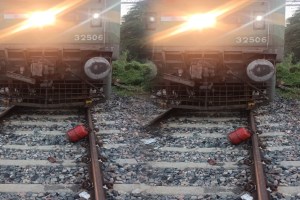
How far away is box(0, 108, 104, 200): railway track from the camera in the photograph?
4.10 meters

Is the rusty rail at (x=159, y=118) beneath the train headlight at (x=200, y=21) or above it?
beneath

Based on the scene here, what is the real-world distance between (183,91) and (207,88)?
50 cm

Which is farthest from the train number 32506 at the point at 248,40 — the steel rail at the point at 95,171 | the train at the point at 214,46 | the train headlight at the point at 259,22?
the steel rail at the point at 95,171

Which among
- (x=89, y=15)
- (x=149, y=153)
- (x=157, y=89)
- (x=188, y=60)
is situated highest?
(x=89, y=15)

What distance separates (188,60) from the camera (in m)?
7.38

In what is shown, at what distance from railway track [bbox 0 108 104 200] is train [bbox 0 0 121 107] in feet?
2.53

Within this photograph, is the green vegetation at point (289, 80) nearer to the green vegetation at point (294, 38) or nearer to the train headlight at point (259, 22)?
the train headlight at point (259, 22)

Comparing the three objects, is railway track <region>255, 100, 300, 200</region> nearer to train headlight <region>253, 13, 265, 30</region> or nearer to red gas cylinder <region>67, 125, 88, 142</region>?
train headlight <region>253, 13, 265, 30</region>

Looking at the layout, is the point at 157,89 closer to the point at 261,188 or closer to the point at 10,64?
the point at 10,64

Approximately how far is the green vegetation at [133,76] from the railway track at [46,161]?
9.65 ft

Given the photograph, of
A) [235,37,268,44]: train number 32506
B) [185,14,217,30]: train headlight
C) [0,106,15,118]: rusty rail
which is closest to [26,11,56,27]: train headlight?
[0,106,15,118]: rusty rail

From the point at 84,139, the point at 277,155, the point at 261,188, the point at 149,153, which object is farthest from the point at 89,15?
the point at 261,188

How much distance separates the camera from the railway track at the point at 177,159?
13.8 ft

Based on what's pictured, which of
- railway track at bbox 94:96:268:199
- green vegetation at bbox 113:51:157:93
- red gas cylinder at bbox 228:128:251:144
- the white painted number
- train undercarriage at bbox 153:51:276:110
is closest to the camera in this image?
railway track at bbox 94:96:268:199
